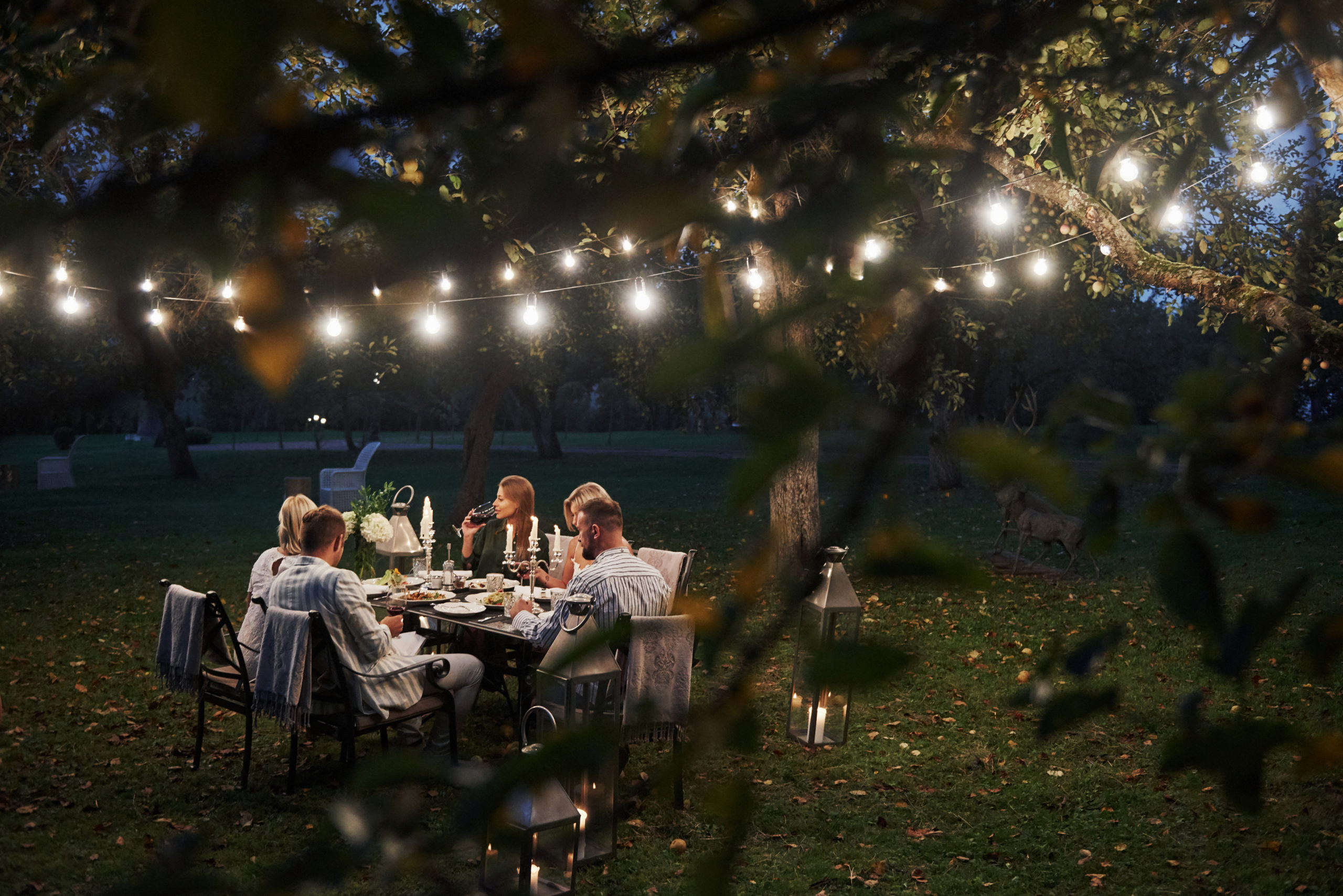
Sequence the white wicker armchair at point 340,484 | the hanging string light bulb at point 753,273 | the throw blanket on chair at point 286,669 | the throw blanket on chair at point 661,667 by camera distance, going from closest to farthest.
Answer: the throw blanket on chair at point 661,667, the throw blanket on chair at point 286,669, the hanging string light bulb at point 753,273, the white wicker armchair at point 340,484

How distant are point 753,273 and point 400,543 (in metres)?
4.25

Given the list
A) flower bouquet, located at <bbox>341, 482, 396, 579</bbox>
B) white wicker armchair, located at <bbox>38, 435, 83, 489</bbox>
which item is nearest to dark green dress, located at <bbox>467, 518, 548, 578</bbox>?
flower bouquet, located at <bbox>341, 482, 396, 579</bbox>

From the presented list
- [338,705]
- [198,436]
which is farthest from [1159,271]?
[198,436]

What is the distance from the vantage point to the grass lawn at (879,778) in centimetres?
437

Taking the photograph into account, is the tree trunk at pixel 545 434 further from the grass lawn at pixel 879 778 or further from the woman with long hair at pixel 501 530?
the woman with long hair at pixel 501 530

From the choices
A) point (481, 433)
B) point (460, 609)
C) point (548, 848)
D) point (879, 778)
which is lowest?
point (879, 778)

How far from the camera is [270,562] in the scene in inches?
225

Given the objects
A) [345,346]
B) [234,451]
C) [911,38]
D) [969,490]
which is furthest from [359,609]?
[234,451]

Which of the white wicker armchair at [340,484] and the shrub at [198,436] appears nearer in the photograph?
the white wicker armchair at [340,484]

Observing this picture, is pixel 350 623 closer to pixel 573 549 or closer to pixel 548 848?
pixel 548 848

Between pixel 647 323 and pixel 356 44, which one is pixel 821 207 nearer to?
pixel 356 44

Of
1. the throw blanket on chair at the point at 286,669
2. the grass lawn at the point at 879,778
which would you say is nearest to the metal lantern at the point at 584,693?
the grass lawn at the point at 879,778

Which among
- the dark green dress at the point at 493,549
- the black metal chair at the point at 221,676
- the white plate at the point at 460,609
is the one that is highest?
the dark green dress at the point at 493,549

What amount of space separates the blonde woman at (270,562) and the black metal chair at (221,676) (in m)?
0.14
